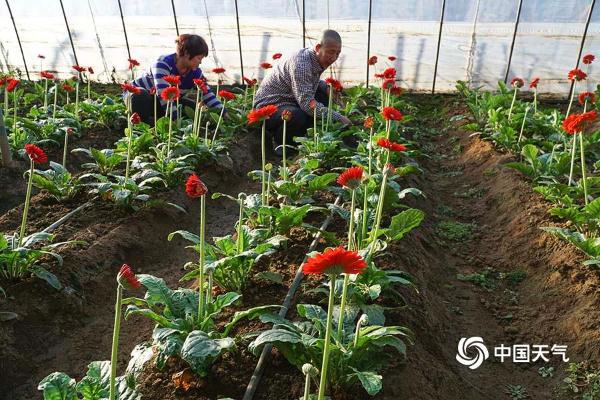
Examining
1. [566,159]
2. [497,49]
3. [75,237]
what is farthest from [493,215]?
[497,49]

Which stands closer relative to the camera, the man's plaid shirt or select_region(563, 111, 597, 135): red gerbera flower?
select_region(563, 111, 597, 135): red gerbera flower

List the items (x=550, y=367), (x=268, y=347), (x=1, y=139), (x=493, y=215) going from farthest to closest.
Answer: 1. (x=1, y=139)
2. (x=493, y=215)
3. (x=550, y=367)
4. (x=268, y=347)

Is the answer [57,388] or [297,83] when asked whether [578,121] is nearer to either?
[297,83]

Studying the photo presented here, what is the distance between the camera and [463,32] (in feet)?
35.8

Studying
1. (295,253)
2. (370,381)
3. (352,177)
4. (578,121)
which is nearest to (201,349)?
(370,381)

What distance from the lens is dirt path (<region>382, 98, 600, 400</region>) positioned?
3.09 metres

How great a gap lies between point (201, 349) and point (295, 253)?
4.64 ft

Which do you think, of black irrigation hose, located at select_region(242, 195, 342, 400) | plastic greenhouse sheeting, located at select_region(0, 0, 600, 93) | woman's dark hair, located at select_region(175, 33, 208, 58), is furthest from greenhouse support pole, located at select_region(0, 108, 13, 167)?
plastic greenhouse sheeting, located at select_region(0, 0, 600, 93)

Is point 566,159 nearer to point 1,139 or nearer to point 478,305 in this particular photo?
point 478,305

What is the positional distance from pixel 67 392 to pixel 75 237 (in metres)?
2.32

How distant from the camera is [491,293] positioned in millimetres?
4086

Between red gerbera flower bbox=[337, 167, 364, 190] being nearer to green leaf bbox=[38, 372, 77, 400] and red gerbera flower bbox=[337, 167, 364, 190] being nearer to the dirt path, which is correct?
the dirt path

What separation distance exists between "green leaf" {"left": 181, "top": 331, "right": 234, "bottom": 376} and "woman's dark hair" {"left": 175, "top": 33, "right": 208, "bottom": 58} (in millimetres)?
4556

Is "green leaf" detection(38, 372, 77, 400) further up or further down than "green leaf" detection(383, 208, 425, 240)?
further up
